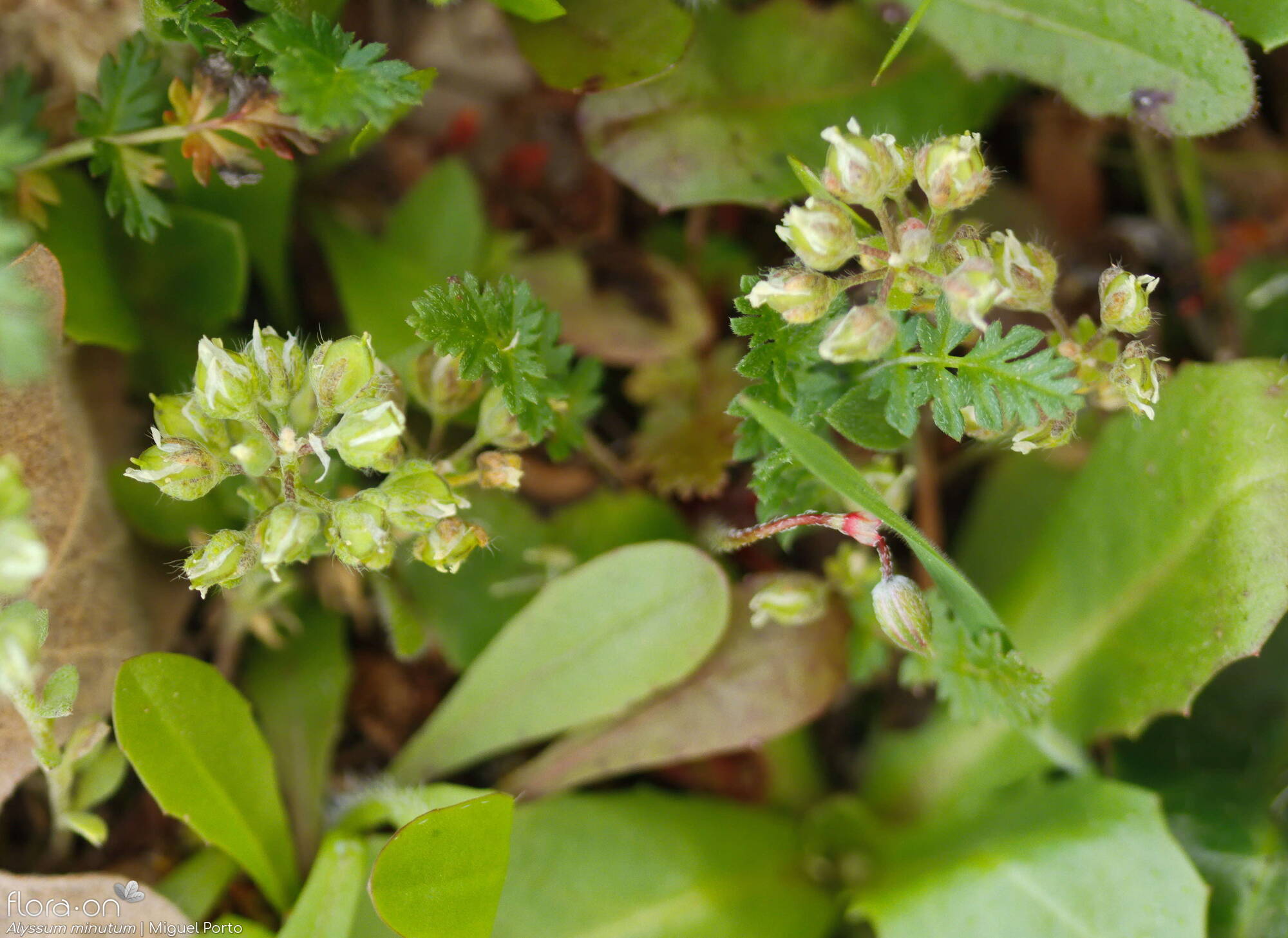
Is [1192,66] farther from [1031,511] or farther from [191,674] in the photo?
[191,674]

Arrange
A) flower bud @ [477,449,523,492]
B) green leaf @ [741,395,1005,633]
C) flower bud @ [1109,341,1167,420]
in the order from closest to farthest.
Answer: green leaf @ [741,395,1005,633], flower bud @ [1109,341,1167,420], flower bud @ [477,449,523,492]

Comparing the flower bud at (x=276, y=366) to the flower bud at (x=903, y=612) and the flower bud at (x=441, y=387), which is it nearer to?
the flower bud at (x=441, y=387)

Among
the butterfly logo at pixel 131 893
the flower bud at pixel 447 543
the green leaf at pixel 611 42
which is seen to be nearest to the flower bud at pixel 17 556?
the flower bud at pixel 447 543

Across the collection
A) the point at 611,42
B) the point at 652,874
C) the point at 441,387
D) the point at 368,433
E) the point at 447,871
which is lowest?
the point at 652,874

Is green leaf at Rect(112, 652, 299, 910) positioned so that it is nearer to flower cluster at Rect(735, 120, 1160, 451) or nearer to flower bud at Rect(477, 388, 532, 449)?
flower bud at Rect(477, 388, 532, 449)

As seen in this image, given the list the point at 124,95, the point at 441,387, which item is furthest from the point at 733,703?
the point at 124,95

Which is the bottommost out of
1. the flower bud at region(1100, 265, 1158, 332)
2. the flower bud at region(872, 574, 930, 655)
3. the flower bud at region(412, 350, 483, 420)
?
the flower bud at region(872, 574, 930, 655)

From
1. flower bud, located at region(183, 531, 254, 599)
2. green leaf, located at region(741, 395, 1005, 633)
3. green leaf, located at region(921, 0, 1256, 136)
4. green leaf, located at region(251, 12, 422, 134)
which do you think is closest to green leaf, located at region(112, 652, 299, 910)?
flower bud, located at region(183, 531, 254, 599)

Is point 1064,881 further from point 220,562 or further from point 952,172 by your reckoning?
point 220,562
